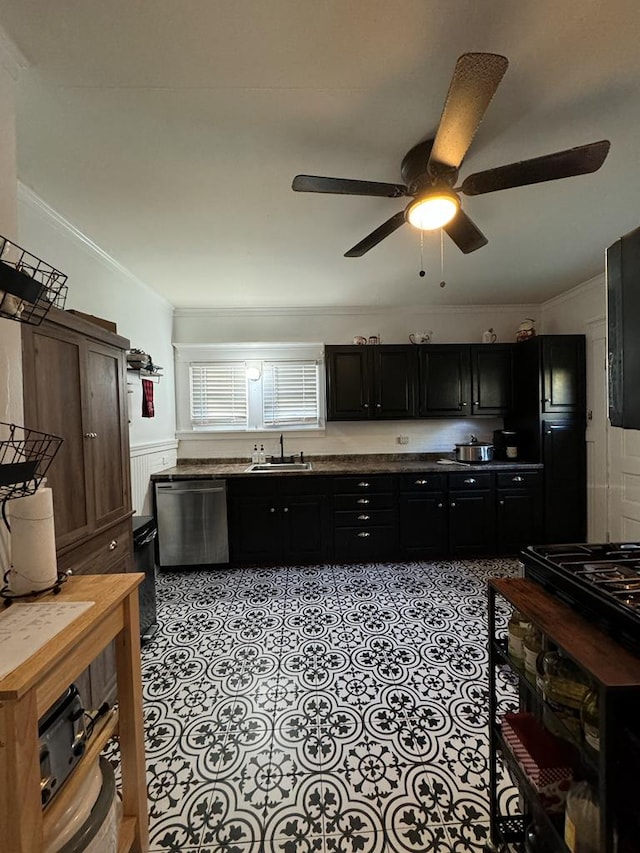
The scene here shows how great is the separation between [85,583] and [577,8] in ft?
7.79

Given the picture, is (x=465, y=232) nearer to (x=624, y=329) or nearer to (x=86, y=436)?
(x=624, y=329)

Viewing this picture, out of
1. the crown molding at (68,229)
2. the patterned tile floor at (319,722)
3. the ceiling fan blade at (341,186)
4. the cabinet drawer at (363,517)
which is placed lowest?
the patterned tile floor at (319,722)

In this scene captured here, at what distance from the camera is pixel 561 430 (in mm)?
3512

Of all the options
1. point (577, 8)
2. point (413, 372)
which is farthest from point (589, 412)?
point (577, 8)

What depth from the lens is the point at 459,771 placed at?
141 centimetres

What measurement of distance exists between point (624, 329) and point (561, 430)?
3.12 m

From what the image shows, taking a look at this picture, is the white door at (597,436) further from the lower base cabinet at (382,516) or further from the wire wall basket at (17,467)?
the wire wall basket at (17,467)

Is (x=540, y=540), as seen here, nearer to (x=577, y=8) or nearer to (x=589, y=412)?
(x=589, y=412)

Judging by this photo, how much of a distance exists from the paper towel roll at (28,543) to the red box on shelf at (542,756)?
1405 mm

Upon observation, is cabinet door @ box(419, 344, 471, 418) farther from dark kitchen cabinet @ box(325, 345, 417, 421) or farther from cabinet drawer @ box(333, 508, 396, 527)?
cabinet drawer @ box(333, 508, 396, 527)

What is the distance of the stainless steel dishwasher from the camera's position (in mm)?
3252

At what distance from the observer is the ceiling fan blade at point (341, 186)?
1425mm

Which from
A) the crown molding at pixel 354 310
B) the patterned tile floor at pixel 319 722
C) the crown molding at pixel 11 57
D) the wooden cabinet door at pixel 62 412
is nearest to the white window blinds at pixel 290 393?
the crown molding at pixel 354 310

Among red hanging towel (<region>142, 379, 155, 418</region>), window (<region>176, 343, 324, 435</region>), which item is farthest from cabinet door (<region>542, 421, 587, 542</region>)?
red hanging towel (<region>142, 379, 155, 418</region>)
